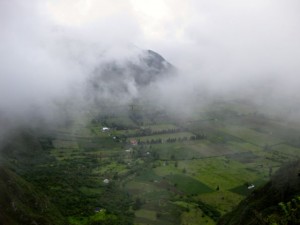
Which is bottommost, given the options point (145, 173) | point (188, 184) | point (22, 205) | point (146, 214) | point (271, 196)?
point (146, 214)

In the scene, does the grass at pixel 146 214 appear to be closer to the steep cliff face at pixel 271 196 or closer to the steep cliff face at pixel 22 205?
the steep cliff face at pixel 271 196

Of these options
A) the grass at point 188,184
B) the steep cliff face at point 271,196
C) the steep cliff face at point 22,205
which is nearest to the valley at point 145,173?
the grass at point 188,184

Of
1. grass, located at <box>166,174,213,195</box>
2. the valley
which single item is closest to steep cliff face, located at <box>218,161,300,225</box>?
the valley

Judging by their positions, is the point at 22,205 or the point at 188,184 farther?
the point at 188,184

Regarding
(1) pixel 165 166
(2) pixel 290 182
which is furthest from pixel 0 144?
(2) pixel 290 182


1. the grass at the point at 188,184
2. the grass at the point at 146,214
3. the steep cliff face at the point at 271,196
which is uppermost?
the steep cliff face at the point at 271,196

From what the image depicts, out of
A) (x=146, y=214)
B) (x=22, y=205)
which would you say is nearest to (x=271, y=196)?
(x=146, y=214)

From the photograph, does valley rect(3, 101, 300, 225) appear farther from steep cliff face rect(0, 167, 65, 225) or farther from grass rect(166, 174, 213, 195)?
steep cliff face rect(0, 167, 65, 225)

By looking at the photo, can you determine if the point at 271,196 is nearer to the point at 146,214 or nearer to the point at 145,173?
the point at 146,214

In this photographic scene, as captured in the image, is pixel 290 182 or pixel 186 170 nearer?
pixel 290 182

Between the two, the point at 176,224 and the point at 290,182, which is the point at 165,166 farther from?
the point at 290,182

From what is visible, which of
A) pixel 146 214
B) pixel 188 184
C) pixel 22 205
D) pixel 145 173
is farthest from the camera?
pixel 145 173
